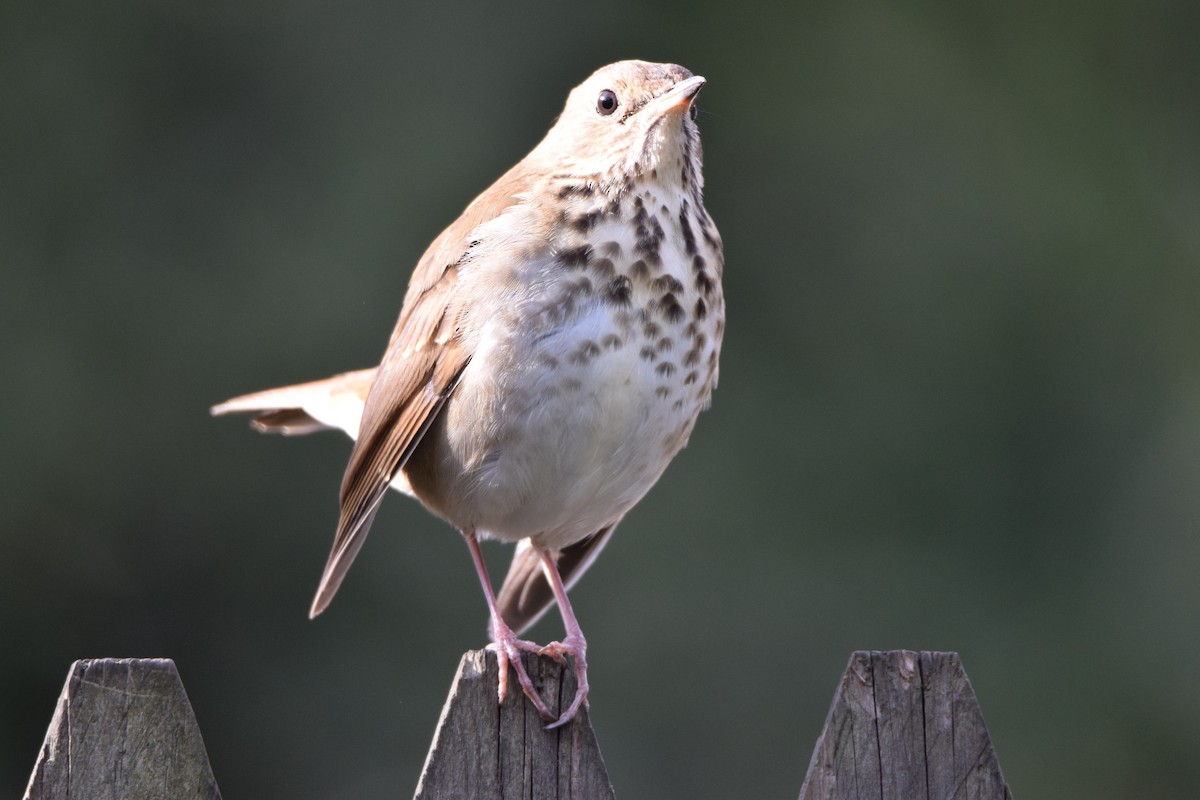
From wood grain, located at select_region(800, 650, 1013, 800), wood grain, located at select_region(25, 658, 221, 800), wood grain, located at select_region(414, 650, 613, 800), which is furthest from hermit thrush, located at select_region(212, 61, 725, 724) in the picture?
wood grain, located at select_region(25, 658, 221, 800)

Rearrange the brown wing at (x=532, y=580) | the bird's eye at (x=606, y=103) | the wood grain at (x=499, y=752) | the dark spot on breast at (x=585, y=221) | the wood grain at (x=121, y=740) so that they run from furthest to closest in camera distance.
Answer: the brown wing at (x=532, y=580)
the bird's eye at (x=606, y=103)
the dark spot on breast at (x=585, y=221)
the wood grain at (x=499, y=752)
the wood grain at (x=121, y=740)

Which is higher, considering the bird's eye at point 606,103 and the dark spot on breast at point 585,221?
the bird's eye at point 606,103

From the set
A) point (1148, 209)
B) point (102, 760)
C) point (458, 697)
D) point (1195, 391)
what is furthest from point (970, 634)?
point (102, 760)

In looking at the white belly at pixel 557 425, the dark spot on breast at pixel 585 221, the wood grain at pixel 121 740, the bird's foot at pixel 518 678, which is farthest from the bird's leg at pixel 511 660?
the dark spot on breast at pixel 585 221

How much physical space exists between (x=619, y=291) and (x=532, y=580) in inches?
41.4

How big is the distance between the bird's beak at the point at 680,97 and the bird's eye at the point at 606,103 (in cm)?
15

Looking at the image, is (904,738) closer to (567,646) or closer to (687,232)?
(567,646)

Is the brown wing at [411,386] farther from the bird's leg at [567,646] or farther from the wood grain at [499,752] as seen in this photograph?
the wood grain at [499,752]

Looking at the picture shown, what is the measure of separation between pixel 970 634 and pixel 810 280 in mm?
1728

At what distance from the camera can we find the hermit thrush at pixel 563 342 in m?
3.32

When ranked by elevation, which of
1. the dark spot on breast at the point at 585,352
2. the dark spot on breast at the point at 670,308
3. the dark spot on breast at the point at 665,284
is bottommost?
the dark spot on breast at the point at 585,352

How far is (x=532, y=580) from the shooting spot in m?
4.09

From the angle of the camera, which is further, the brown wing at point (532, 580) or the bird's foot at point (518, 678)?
the brown wing at point (532, 580)

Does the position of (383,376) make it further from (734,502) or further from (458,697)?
(734,502)
